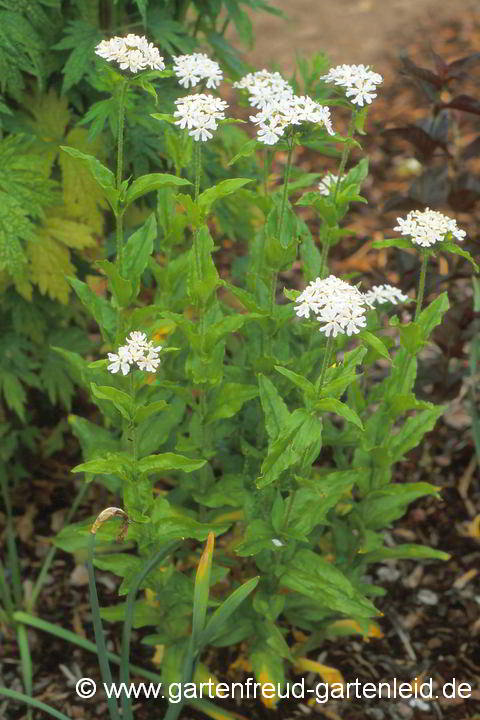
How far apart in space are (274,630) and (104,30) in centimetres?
179

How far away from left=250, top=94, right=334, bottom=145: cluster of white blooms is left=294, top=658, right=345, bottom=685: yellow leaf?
152cm

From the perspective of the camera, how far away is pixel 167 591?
7.20ft

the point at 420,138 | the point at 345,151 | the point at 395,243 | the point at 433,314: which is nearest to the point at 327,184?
the point at 345,151

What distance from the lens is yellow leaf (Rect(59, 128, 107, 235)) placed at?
Answer: 2.50m

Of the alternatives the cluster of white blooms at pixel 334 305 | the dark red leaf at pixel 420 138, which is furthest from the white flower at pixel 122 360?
the dark red leaf at pixel 420 138

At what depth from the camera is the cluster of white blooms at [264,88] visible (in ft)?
6.25

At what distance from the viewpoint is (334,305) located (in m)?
1.61

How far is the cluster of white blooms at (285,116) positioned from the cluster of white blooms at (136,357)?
19.4 inches

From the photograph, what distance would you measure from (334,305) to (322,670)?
1314mm

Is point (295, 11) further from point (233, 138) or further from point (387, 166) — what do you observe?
point (233, 138)

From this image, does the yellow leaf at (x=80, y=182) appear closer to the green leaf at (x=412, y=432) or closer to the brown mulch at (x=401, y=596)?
the brown mulch at (x=401, y=596)

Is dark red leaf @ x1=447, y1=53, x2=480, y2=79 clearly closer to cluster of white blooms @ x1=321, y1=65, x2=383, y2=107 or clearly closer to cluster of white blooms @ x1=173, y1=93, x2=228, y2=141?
cluster of white blooms @ x1=321, y1=65, x2=383, y2=107

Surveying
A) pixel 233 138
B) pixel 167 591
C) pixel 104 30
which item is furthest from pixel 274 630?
pixel 104 30

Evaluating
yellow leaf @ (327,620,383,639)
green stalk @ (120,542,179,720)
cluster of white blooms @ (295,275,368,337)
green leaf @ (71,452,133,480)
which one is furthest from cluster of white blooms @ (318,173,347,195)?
yellow leaf @ (327,620,383,639)
